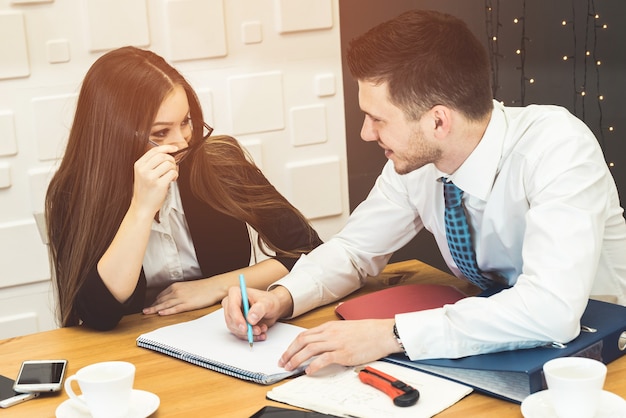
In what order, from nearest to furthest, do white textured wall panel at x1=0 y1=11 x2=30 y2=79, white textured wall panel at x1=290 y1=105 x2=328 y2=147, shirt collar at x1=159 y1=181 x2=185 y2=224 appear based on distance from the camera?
1. shirt collar at x1=159 y1=181 x2=185 y2=224
2. white textured wall panel at x1=0 y1=11 x2=30 y2=79
3. white textured wall panel at x1=290 y1=105 x2=328 y2=147

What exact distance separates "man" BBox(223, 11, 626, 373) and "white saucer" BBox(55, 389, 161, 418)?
25 centimetres

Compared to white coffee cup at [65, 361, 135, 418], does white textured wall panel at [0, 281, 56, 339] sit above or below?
below

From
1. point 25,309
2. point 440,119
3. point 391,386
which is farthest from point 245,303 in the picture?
point 25,309

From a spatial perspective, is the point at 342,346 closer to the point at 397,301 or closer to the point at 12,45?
the point at 397,301

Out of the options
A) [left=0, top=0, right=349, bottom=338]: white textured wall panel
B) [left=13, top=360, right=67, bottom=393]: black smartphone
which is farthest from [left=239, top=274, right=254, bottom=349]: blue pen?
[left=0, top=0, right=349, bottom=338]: white textured wall panel

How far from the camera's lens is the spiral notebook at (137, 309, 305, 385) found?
158cm

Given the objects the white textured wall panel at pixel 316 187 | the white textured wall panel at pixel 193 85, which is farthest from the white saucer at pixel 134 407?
the white textured wall panel at pixel 316 187

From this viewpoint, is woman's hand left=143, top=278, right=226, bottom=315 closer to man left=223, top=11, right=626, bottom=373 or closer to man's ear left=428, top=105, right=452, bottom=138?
man left=223, top=11, right=626, bottom=373

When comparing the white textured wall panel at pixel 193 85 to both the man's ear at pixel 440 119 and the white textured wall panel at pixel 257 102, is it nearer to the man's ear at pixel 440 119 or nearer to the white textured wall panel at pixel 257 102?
the white textured wall panel at pixel 257 102

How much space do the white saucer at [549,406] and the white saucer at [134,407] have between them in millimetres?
586

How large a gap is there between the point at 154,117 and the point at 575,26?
2447 millimetres

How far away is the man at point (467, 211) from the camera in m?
1.55

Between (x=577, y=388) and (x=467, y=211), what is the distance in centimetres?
70

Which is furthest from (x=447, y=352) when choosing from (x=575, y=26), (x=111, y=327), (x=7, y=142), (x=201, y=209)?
(x=575, y=26)
